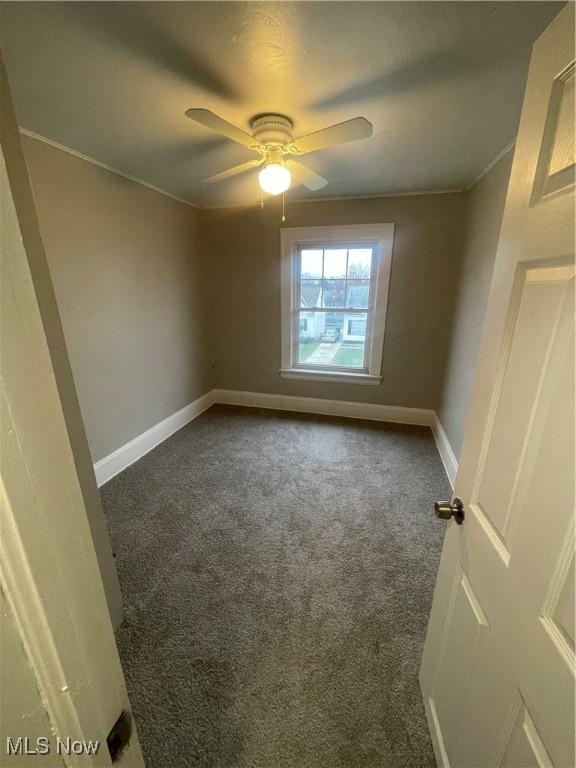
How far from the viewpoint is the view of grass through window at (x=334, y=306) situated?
3219 millimetres

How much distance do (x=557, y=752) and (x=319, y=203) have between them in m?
3.45

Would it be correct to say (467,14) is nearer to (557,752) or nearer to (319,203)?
(557,752)

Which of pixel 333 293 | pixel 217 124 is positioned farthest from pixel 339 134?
pixel 333 293

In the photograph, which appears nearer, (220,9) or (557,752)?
(557,752)

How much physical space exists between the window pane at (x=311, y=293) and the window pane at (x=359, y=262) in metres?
0.35

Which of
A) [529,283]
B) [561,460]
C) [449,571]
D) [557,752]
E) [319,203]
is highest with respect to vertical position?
[319,203]

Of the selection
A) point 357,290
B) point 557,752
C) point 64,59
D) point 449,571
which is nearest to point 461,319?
point 357,290

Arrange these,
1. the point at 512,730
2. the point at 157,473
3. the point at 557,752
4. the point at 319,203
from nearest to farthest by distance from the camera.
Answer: the point at 557,752 < the point at 512,730 < the point at 157,473 < the point at 319,203

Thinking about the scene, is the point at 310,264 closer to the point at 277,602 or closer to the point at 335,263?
the point at 335,263

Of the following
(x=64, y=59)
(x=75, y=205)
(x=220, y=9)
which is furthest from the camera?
(x=75, y=205)

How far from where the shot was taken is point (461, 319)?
264 cm

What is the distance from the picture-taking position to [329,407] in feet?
11.9

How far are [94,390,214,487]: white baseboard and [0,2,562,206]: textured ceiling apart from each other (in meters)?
→ 2.11

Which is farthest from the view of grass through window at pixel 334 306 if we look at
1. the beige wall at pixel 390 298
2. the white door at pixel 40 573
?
the white door at pixel 40 573
